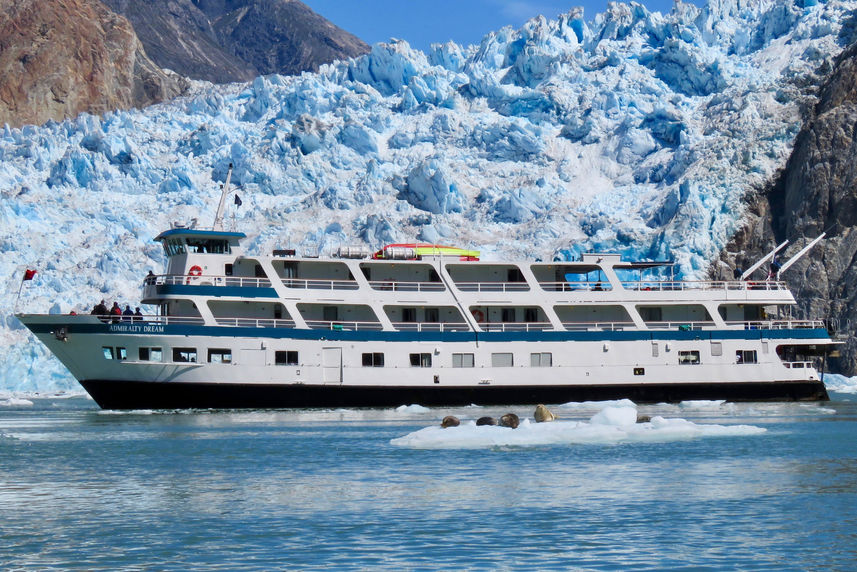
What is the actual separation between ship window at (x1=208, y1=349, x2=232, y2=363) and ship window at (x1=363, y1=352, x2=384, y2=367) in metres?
4.83

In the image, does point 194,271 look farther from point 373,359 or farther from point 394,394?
point 394,394

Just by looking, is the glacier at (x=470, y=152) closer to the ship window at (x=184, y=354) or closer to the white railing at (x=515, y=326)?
the white railing at (x=515, y=326)

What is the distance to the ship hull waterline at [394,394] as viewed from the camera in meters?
38.9

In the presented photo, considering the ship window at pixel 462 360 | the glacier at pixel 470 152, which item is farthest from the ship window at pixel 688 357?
the glacier at pixel 470 152

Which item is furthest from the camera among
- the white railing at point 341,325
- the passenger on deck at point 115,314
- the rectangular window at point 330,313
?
the rectangular window at point 330,313

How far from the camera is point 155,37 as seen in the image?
7603 inches

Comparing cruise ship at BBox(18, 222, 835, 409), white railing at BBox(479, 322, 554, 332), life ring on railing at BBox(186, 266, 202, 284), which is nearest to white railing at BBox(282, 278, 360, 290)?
cruise ship at BBox(18, 222, 835, 409)

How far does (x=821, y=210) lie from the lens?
7731 centimetres

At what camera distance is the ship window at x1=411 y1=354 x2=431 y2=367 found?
4131 cm

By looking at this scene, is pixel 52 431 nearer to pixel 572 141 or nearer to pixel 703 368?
pixel 703 368

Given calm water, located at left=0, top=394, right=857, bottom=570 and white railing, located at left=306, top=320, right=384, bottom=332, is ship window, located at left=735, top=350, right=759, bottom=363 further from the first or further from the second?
calm water, located at left=0, top=394, right=857, bottom=570

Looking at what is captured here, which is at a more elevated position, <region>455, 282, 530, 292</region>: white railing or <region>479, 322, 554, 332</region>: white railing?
<region>455, 282, 530, 292</region>: white railing

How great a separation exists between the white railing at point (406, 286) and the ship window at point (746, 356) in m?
11.5

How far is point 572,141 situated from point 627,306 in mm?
43985
